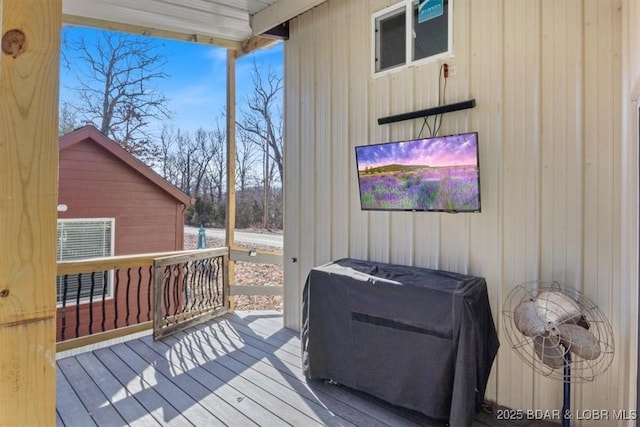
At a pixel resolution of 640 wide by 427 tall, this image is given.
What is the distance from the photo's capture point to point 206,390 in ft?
9.25

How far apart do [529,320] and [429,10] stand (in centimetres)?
233

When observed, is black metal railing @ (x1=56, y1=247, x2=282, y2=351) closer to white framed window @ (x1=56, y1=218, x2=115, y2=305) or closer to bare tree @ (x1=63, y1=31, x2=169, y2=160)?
white framed window @ (x1=56, y1=218, x2=115, y2=305)

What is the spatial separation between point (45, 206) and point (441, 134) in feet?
8.47

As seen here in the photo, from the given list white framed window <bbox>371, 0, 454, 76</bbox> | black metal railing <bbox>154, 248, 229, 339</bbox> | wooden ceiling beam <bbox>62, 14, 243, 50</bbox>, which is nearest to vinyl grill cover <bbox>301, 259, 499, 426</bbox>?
white framed window <bbox>371, 0, 454, 76</bbox>

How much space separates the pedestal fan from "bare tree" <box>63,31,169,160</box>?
7669 mm

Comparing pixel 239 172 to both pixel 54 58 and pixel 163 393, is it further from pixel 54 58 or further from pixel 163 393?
pixel 54 58

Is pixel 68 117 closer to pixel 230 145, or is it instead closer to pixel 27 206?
pixel 230 145

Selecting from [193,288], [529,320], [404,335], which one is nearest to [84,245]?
[193,288]

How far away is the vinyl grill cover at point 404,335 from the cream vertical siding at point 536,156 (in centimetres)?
32

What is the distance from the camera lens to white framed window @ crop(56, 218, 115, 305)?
531cm

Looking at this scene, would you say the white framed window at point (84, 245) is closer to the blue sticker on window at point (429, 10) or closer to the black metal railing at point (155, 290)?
the black metal railing at point (155, 290)

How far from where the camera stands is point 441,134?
281 cm

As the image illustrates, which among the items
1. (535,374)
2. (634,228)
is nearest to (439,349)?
(535,374)

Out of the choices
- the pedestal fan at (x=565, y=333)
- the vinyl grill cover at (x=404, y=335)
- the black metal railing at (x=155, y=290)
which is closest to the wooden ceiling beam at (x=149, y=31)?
the black metal railing at (x=155, y=290)
